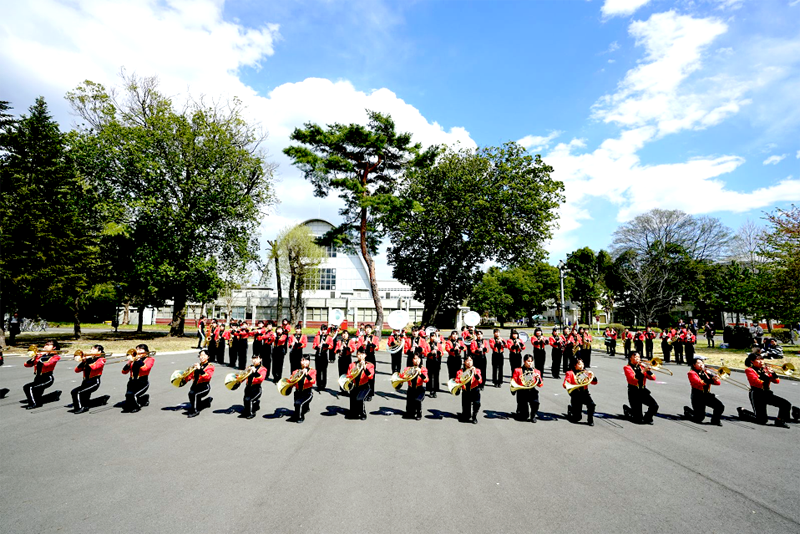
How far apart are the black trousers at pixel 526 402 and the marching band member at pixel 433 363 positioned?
313 centimetres

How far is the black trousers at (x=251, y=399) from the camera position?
8867 millimetres

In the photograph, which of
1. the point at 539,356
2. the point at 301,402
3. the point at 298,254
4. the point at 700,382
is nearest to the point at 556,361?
the point at 539,356

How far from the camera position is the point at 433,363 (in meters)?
11.8

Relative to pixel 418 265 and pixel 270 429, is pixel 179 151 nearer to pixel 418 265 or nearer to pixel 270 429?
pixel 418 265

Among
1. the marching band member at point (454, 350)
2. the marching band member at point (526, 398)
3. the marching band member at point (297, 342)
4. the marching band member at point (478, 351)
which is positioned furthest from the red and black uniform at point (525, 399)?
the marching band member at point (297, 342)

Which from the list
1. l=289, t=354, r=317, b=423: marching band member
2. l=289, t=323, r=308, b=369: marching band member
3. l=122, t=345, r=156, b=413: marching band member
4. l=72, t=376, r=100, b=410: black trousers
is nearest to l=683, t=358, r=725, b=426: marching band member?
l=289, t=354, r=317, b=423: marching band member

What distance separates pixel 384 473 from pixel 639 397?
6.38 metres

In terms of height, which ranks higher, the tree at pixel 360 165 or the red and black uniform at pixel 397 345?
the tree at pixel 360 165

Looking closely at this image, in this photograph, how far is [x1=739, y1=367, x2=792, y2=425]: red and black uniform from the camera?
8680mm

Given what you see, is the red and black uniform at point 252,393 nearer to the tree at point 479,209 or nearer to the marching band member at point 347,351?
the marching band member at point 347,351

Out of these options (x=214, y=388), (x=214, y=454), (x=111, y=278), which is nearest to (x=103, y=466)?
(x=214, y=454)

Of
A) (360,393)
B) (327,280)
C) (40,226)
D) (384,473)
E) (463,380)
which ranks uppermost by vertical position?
(40,226)

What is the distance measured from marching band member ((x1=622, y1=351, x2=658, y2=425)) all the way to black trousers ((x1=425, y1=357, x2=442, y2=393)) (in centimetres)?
494

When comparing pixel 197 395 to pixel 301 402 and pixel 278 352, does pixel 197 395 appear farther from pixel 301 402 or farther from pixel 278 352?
pixel 278 352
